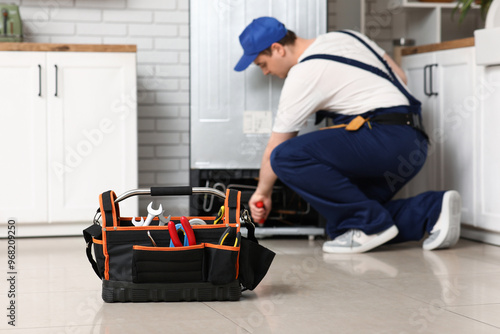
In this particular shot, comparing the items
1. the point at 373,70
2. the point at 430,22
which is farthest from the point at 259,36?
the point at 430,22

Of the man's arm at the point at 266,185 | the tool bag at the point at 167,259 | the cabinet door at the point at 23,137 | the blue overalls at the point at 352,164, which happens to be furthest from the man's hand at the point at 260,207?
the cabinet door at the point at 23,137

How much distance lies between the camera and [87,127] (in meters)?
3.29

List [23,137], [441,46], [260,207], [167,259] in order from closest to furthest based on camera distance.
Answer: [167,259]
[260,207]
[23,137]
[441,46]

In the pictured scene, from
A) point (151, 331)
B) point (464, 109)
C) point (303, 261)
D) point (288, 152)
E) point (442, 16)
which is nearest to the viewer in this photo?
point (151, 331)

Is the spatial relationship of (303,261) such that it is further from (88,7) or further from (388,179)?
(88,7)

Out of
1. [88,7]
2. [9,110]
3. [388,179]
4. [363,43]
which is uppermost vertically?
[88,7]

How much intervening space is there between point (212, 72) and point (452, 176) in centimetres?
123

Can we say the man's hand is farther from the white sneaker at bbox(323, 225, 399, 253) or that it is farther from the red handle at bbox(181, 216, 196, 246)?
the red handle at bbox(181, 216, 196, 246)

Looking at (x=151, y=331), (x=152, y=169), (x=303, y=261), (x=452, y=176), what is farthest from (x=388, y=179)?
(x=151, y=331)

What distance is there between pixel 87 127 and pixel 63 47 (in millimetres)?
386

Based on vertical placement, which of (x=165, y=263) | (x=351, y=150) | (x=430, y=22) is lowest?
(x=165, y=263)

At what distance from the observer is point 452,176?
3.34 metres

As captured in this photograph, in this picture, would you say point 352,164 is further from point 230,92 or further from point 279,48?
point 230,92

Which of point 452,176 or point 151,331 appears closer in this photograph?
point 151,331
